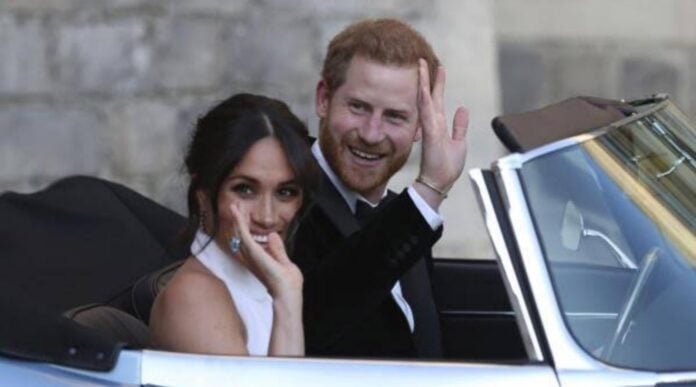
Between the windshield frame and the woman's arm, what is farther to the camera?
the woman's arm

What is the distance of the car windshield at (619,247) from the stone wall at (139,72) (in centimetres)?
378

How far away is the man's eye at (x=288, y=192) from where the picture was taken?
163 inches

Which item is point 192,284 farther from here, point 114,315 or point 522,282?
point 522,282

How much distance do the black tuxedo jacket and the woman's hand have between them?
0.17 metres

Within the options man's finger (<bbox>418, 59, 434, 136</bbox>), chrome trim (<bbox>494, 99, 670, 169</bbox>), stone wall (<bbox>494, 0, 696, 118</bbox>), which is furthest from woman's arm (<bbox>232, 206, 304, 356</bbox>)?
stone wall (<bbox>494, 0, 696, 118</bbox>)

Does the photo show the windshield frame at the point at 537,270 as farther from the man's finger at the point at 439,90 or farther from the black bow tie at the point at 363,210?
the black bow tie at the point at 363,210

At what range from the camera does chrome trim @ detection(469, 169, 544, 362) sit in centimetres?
371

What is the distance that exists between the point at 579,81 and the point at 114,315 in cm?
488

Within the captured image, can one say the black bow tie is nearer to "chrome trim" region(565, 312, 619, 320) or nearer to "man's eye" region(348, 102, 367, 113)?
"man's eye" region(348, 102, 367, 113)

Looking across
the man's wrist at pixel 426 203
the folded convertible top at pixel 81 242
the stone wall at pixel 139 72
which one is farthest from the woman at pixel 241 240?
the stone wall at pixel 139 72

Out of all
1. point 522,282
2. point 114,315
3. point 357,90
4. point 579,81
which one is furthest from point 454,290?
point 579,81

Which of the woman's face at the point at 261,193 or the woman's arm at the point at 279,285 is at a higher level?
the woman's face at the point at 261,193

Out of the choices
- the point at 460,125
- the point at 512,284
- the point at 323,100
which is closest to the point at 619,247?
the point at 512,284

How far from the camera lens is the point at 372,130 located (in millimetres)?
4680
